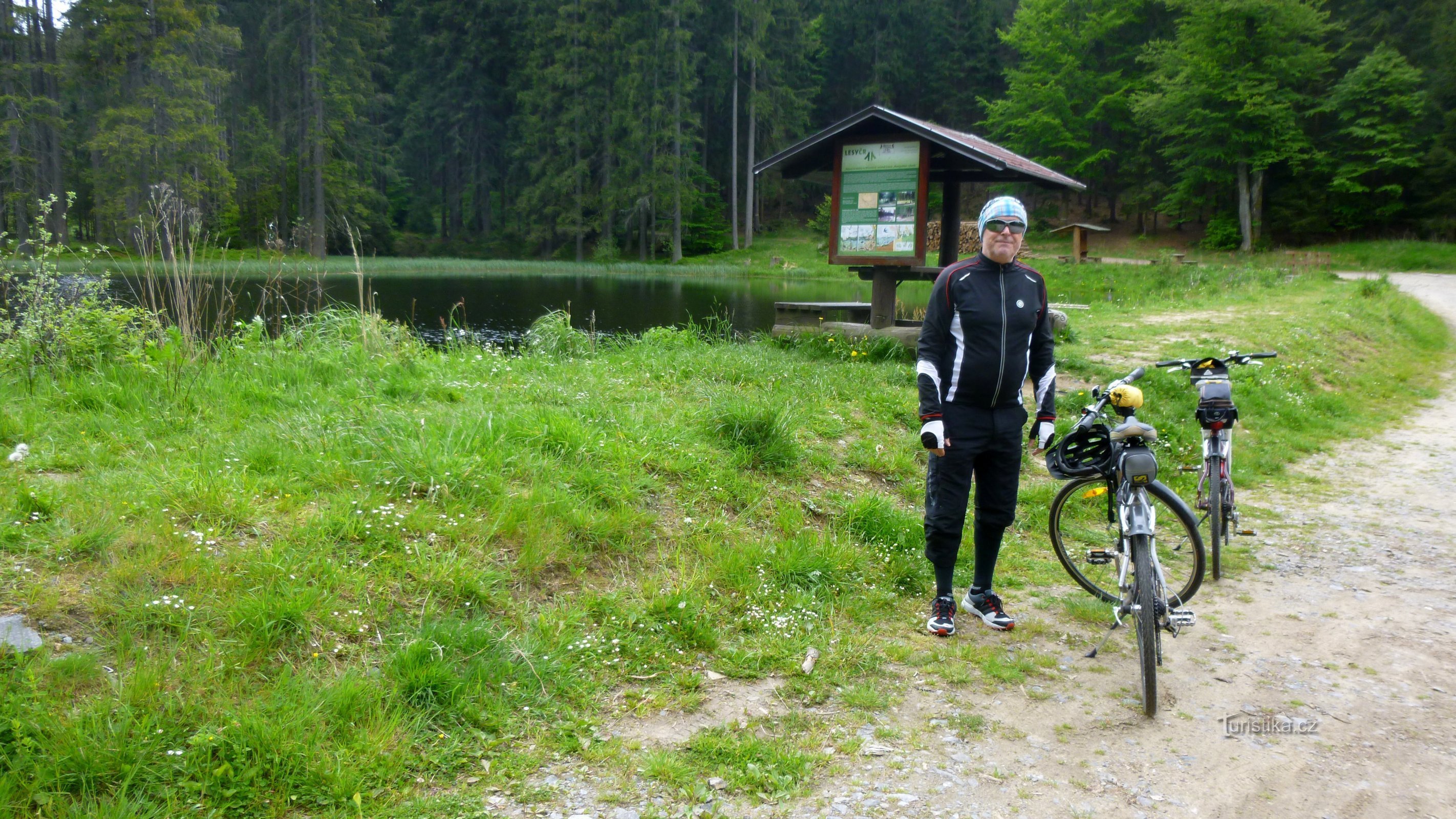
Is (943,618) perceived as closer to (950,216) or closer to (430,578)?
(430,578)

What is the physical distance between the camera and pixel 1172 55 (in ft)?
137

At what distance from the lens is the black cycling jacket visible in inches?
161

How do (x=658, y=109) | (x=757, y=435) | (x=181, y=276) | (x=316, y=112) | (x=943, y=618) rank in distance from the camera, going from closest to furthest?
1. (x=943, y=618)
2. (x=757, y=435)
3. (x=181, y=276)
4. (x=658, y=109)
5. (x=316, y=112)

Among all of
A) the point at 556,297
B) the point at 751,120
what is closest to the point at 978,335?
the point at 556,297

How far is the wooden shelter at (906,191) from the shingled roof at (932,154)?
12 mm

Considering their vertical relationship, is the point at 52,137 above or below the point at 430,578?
above

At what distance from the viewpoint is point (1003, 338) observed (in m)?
4.10

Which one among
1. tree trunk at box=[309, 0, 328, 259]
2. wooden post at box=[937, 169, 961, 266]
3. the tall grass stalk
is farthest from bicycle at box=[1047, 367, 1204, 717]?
tree trunk at box=[309, 0, 328, 259]

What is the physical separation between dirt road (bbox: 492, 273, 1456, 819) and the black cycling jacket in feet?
3.83

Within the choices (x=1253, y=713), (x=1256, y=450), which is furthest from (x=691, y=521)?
(x=1256, y=450)

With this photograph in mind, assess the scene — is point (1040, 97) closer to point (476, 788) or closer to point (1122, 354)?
point (1122, 354)

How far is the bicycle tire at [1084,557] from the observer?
412cm

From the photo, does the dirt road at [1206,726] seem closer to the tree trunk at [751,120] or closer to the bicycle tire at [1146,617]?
the bicycle tire at [1146,617]

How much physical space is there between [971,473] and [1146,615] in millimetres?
970
